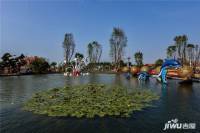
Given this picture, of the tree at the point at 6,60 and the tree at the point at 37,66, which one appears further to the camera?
the tree at the point at 37,66

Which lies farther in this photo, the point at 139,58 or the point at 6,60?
the point at 139,58

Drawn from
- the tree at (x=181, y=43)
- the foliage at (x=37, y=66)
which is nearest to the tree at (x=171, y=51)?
the tree at (x=181, y=43)

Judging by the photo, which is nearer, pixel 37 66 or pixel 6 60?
pixel 6 60

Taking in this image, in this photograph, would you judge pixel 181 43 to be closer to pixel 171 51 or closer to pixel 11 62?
pixel 171 51

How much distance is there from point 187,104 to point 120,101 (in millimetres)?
5379

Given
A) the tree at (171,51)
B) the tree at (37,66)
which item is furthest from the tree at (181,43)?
the tree at (37,66)

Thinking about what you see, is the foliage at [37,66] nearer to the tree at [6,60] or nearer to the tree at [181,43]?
the tree at [6,60]

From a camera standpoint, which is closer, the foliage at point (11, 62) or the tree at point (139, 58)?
the foliage at point (11, 62)

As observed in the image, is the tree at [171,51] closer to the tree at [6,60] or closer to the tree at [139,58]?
the tree at [139,58]

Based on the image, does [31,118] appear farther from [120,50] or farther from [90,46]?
[90,46]

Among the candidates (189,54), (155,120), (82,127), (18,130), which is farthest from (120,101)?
(189,54)

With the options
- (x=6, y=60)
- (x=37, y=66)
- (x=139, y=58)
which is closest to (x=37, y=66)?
(x=37, y=66)

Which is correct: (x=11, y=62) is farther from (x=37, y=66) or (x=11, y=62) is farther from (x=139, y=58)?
(x=139, y=58)

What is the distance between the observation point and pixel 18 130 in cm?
1320
